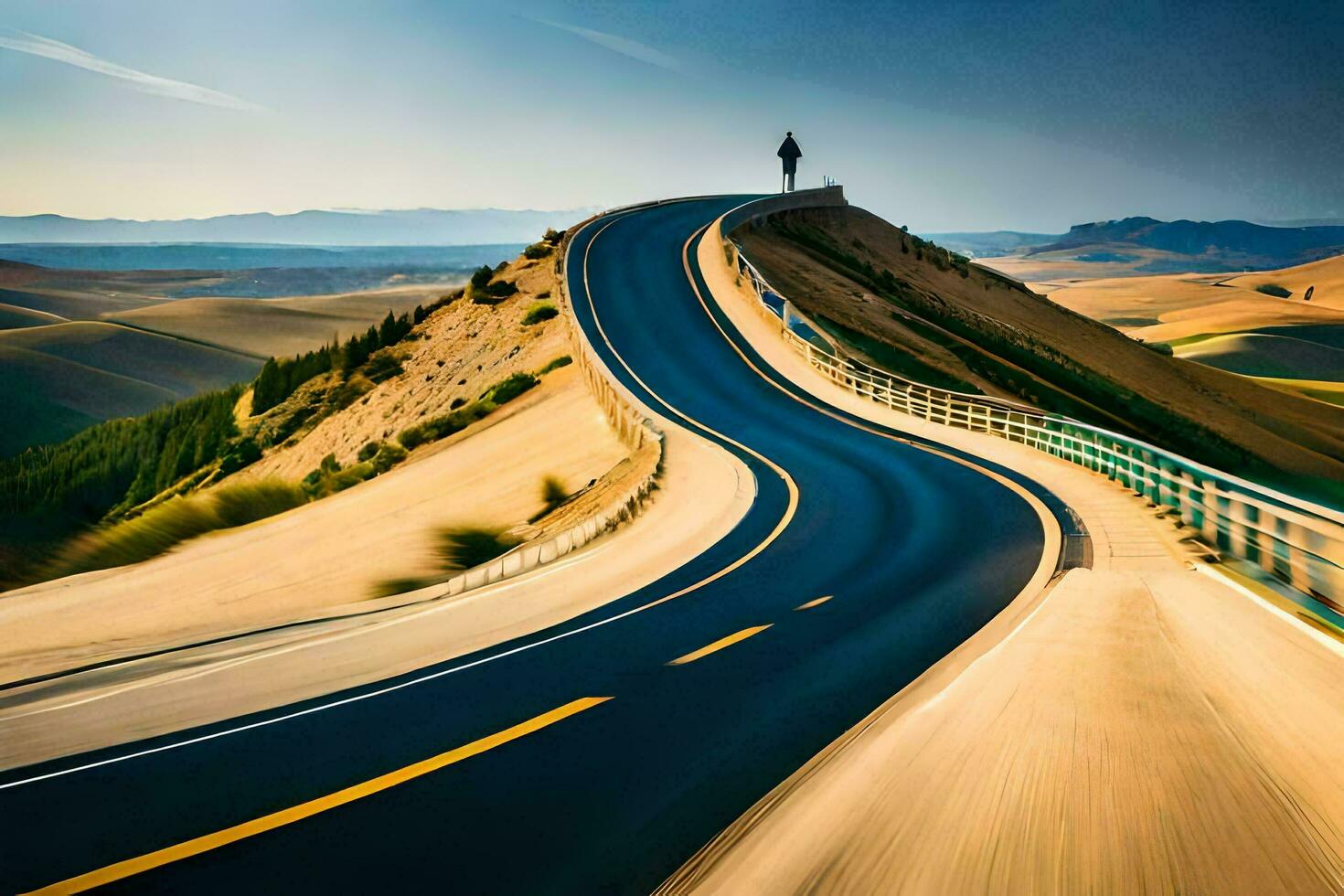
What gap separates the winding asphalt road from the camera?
19.5 ft

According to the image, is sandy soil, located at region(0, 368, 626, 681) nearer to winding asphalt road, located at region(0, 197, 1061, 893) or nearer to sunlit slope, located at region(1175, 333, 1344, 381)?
winding asphalt road, located at region(0, 197, 1061, 893)

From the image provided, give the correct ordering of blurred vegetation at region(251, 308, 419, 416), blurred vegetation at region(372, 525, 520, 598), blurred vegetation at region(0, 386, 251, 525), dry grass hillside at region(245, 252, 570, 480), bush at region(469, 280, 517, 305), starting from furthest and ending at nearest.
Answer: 1. bush at region(469, 280, 517, 305)
2. blurred vegetation at region(251, 308, 419, 416)
3. blurred vegetation at region(0, 386, 251, 525)
4. dry grass hillside at region(245, 252, 570, 480)
5. blurred vegetation at region(372, 525, 520, 598)

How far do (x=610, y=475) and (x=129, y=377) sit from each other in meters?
156

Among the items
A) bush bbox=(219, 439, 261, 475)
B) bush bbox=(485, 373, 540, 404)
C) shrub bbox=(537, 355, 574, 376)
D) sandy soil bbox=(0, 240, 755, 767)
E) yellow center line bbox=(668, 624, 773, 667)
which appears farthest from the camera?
bush bbox=(219, 439, 261, 475)

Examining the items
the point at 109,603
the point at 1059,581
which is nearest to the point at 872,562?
the point at 1059,581

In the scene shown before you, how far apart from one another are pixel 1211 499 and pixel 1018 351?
4161 cm

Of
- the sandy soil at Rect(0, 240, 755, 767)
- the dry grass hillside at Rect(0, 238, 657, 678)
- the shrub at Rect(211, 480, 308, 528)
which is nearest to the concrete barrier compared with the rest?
the sandy soil at Rect(0, 240, 755, 767)

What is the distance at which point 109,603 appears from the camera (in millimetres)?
21500

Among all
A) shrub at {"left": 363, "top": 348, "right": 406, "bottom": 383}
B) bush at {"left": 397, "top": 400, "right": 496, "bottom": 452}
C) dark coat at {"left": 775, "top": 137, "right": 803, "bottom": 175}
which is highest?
dark coat at {"left": 775, "top": 137, "right": 803, "bottom": 175}

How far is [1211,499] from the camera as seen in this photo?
13109mm

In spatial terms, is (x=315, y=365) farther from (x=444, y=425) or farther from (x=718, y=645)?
(x=718, y=645)

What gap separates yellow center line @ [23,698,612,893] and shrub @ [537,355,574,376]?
32483 mm

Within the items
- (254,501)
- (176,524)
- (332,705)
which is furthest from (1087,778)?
(254,501)

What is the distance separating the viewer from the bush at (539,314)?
162ft
